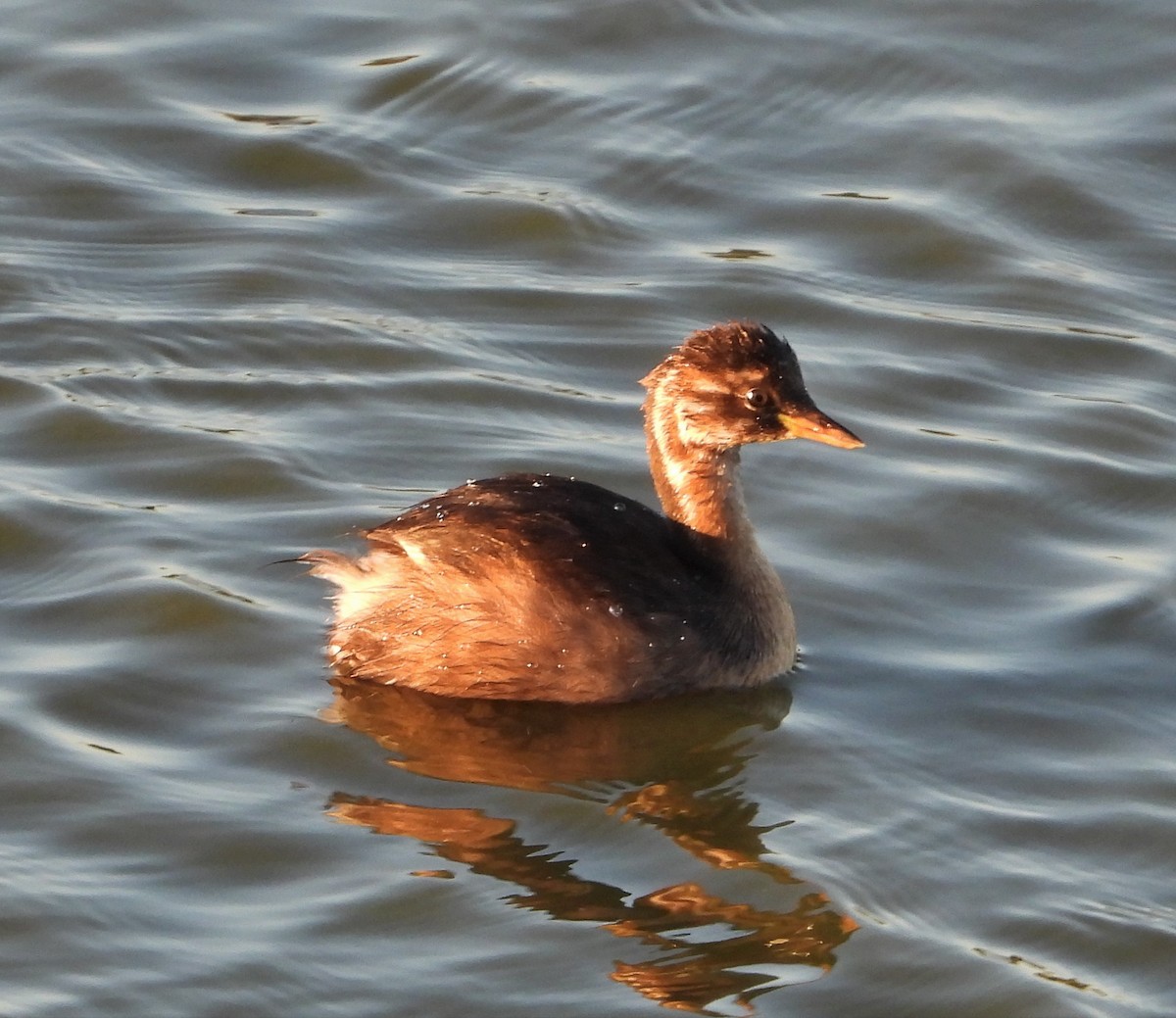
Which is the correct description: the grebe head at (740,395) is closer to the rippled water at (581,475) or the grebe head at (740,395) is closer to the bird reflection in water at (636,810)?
the rippled water at (581,475)

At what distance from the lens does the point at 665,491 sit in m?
8.84

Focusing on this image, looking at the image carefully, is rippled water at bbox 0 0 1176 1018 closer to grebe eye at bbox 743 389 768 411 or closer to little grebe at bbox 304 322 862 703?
little grebe at bbox 304 322 862 703

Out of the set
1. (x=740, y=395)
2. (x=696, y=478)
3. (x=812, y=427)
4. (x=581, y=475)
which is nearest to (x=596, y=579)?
(x=696, y=478)

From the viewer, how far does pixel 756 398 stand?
8.59 m

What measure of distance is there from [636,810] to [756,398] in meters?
1.65

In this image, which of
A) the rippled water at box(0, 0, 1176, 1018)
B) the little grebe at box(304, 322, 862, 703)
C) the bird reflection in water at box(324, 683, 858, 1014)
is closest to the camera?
the bird reflection in water at box(324, 683, 858, 1014)

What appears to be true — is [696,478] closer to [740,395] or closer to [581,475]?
[740,395]

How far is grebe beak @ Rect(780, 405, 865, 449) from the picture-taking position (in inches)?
338

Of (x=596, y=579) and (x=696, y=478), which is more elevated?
(x=696, y=478)

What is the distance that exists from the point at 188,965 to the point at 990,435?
460cm

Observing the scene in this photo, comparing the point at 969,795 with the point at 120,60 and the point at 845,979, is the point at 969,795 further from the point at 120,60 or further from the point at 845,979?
the point at 120,60

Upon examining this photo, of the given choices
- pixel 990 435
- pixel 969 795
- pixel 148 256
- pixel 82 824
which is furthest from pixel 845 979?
pixel 148 256

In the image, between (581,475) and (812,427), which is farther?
(581,475)

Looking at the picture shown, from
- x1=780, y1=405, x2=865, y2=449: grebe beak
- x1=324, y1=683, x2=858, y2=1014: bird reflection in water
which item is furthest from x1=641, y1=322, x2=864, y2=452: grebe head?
x1=324, y1=683, x2=858, y2=1014: bird reflection in water
